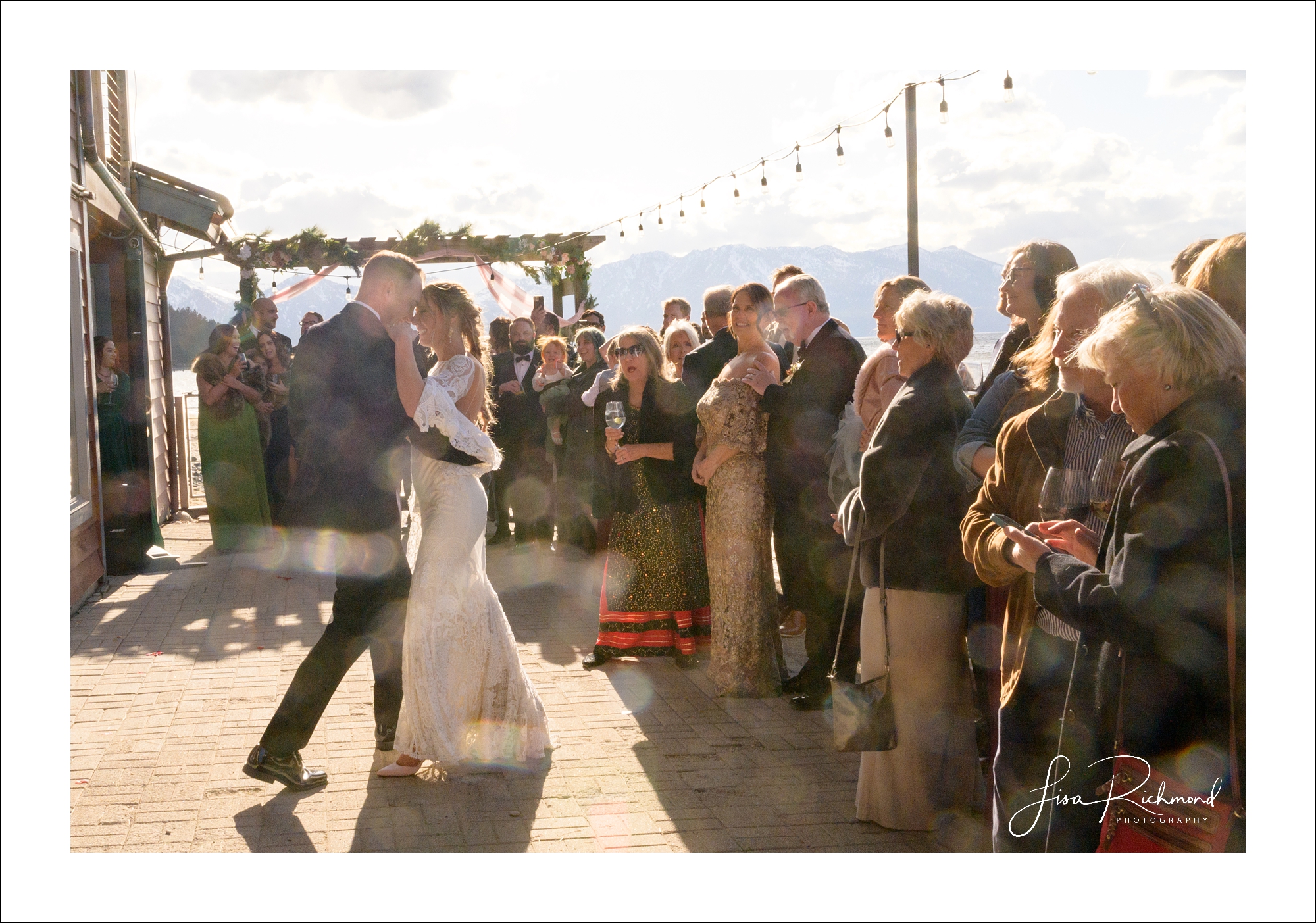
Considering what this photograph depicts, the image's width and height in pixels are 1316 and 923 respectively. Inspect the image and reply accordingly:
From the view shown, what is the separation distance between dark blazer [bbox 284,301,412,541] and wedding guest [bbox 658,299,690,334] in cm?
406

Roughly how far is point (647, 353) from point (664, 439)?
1.61ft

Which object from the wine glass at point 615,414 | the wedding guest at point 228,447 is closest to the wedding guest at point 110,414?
the wedding guest at point 228,447

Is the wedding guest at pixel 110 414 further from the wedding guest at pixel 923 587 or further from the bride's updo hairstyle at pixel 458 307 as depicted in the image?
the wedding guest at pixel 923 587

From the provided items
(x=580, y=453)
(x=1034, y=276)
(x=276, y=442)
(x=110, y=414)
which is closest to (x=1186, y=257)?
(x=1034, y=276)

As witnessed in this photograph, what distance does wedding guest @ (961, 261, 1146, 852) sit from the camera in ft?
8.75

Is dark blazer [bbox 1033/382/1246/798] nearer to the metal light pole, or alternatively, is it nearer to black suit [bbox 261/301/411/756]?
black suit [bbox 261/301/411/756]

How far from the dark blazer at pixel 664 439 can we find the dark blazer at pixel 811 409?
0.69 m

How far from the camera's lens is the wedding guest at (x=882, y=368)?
14.4 ft

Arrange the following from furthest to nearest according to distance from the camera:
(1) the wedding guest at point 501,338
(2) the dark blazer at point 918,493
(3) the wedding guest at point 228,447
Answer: (1) the wedding guest at point 501,338, (3) the wedding guest at point 228,447, (2) the dark blazer at point 918,493

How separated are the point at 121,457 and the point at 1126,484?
28.6 feet

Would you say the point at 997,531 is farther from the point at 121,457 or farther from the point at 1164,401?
the point at 121,457

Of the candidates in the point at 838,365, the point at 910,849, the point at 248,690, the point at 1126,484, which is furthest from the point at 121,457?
the point at 1126,484

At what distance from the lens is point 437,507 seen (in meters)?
4.24

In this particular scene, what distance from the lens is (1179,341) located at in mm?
2186
